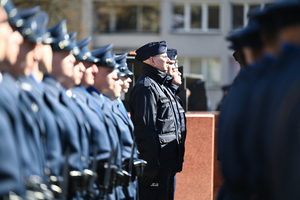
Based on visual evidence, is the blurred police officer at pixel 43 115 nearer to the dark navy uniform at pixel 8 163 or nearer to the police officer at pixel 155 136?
the dark navy uniform at pixel 8 163

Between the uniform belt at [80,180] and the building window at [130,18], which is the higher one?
the building window at [130,18]

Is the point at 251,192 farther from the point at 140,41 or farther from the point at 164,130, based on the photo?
the point at 140,41

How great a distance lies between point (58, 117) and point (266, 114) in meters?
1.49

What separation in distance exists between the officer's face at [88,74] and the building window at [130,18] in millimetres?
24996

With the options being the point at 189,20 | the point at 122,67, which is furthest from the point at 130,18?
the point at 122,67

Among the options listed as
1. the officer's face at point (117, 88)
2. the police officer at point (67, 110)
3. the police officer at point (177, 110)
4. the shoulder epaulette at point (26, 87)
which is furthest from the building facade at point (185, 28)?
the shoulder epaulette at point (26, 87)

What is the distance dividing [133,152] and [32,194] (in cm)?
190

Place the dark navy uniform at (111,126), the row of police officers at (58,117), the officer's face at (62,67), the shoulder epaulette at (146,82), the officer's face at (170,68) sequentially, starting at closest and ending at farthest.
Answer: the row of police officers at (58,117)
the officer's face at (62,67)
the dark navy uniform at (111,126)
the shoulder epaulette at (146,82)
the officer's face at (170,68)

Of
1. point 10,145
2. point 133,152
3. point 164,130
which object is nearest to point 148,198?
point 164,130

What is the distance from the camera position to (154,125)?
5922 mm

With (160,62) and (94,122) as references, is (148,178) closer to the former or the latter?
(160,62)

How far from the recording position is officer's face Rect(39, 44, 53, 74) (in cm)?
361

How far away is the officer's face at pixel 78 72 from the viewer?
4184 mm

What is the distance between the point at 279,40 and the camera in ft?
8.91
